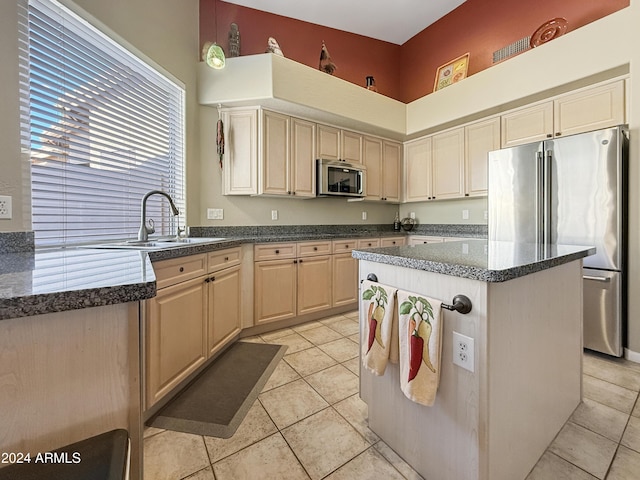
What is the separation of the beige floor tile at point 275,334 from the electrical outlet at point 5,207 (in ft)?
6.39

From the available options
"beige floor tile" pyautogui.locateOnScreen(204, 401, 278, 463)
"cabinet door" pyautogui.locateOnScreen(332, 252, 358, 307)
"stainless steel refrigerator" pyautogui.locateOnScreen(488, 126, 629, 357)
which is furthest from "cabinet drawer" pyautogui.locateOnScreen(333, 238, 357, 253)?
"beige floor tile" pyautogui.locateOnScreen(204, 401, 278, 463)

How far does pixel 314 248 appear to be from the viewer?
3.10 meters

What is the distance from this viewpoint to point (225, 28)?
3.11m

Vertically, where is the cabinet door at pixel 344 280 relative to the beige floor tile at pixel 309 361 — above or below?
above

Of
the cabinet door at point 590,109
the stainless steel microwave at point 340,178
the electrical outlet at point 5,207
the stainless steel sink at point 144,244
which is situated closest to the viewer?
the electrical outlet at point 5,207

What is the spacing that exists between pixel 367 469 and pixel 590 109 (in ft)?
10.7

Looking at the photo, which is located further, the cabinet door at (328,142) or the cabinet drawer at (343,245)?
the cabinet door at (328,142)

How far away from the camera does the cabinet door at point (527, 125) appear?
A: 2.73 metres

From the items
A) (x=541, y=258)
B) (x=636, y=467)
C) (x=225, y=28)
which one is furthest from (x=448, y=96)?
(x=636, y=467)

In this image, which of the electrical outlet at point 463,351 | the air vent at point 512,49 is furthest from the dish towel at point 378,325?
the air vent at point 512,49

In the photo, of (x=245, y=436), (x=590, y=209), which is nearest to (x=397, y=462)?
(x=245, y=436)

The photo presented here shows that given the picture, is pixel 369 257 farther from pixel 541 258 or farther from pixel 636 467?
pixel 636 467

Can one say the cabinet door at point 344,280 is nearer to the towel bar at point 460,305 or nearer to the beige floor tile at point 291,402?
the beige floor tile at point 291,402

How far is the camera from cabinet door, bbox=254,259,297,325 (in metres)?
2.77
